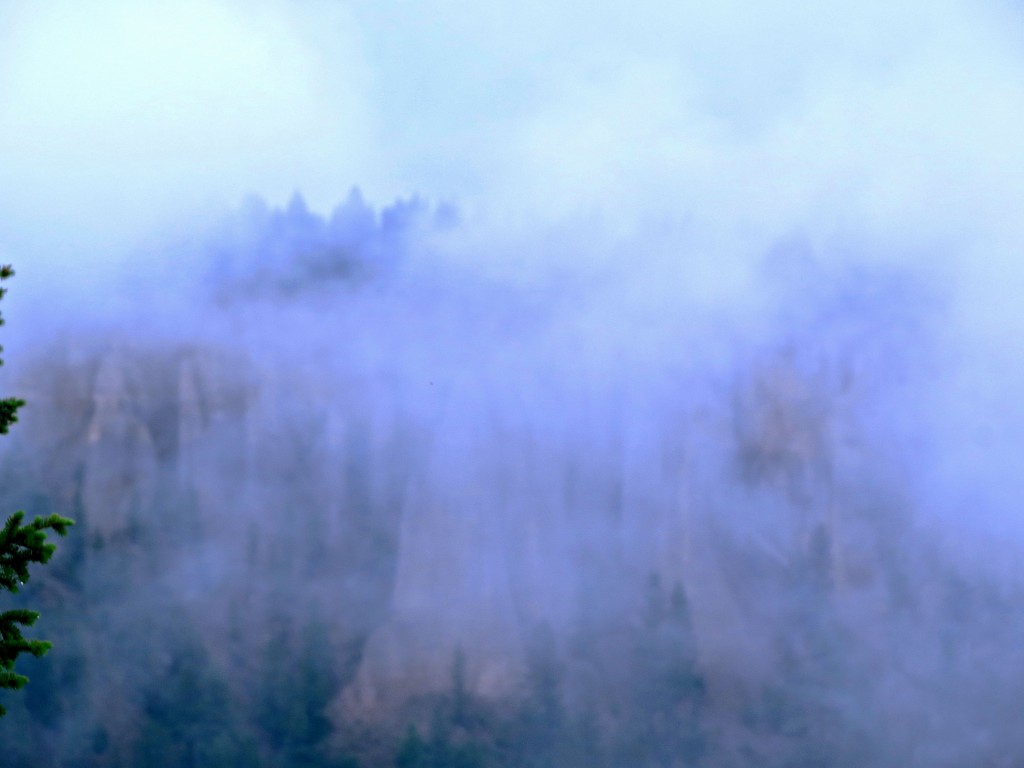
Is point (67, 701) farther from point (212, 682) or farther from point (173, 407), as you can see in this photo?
point (173, 407)

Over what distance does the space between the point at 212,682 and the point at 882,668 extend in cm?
5748

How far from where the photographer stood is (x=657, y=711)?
124 m

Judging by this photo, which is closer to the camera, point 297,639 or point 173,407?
point 297,639

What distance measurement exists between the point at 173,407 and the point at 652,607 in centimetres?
4718

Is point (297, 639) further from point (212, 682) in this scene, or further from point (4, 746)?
point (4, 746)

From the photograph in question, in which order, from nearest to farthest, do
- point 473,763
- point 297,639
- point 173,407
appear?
1. point 473,763
2. point 297,639
3. point 173,407

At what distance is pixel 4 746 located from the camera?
→ 119125mm

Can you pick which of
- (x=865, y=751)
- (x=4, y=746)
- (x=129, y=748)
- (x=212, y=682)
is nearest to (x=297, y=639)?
(x=212, y=682)

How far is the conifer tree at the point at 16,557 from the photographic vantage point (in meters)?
19.2

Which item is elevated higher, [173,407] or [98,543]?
[173,407]

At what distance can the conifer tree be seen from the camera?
19.2 metres

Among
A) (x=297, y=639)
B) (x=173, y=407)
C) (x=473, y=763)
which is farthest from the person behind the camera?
(x=173, y=407)

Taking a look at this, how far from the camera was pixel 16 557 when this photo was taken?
19.6 meters

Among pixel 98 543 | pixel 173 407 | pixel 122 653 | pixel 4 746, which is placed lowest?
pixel 4 746
